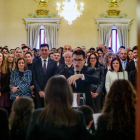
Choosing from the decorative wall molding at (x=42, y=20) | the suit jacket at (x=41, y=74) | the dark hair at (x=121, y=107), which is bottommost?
the dark hair at (x=121, y=107)

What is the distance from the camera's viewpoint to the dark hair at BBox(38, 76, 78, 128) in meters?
1.80

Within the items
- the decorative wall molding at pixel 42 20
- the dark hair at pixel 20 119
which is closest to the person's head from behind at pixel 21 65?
the dark hair at pixel 20 119

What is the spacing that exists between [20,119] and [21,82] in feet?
8.27

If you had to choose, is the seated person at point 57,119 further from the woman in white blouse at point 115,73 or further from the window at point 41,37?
the window at point 41,37

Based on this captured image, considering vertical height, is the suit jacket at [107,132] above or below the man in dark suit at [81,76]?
below

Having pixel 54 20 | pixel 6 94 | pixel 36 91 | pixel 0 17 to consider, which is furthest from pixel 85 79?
pixel 0 17

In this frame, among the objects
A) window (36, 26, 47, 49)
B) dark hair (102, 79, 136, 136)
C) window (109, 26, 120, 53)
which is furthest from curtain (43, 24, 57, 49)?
dark hair (102, 79, 136, 136)

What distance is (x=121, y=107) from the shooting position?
1964mm

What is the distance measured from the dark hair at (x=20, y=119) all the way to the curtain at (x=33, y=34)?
11.1 meters

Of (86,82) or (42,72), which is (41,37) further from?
(86,82)

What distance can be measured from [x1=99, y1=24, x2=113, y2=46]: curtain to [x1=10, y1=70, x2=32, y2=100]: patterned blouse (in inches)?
347

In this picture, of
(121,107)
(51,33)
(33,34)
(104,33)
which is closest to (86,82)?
(121,107)

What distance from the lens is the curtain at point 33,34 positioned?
13211 mm

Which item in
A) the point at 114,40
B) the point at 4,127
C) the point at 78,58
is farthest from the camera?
the point at 114,40
